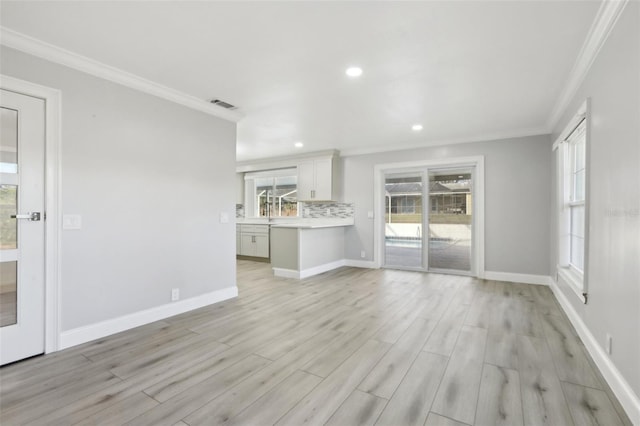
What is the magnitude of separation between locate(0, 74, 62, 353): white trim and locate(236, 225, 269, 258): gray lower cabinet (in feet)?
15.0

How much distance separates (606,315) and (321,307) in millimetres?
2523

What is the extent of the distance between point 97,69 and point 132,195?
1.14m

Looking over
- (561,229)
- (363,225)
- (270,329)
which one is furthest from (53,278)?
(561,229)

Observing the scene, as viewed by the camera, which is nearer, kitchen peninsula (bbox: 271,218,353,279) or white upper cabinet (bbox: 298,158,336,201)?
kitchen peninsula (bbox: 271,218,353,279)

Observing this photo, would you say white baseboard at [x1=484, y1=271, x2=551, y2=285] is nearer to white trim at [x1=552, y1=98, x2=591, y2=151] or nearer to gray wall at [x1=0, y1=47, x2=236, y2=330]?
white trim at [x1=552, y1=98, x2=591, y2=151]

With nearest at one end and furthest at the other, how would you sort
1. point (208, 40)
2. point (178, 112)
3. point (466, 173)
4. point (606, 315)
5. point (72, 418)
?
point (72, 418) → point (606, 315) → point (208, 40) → point (178, 112) → point (466, 173)

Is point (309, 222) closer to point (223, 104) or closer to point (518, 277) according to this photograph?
point (223, 104)

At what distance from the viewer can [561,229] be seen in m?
3.91

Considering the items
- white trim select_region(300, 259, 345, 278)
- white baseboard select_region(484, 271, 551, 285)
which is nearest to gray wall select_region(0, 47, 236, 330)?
white trim select_region(300, 259, 345, 278)

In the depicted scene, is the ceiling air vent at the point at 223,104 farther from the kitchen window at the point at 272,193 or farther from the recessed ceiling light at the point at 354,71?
the kitchen window at the point at 272,193

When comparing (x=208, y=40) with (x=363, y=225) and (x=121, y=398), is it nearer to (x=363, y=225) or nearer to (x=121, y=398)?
(x=121, y=398)

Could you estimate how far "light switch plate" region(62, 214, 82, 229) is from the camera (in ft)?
8.35

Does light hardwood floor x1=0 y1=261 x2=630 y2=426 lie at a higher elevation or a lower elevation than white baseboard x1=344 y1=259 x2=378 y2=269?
lower

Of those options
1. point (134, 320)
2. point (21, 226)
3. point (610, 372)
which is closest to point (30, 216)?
point (21, 226)
